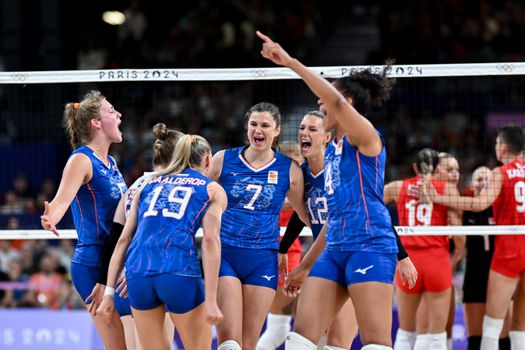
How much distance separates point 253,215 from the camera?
23.2ft

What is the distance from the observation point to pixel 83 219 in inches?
274

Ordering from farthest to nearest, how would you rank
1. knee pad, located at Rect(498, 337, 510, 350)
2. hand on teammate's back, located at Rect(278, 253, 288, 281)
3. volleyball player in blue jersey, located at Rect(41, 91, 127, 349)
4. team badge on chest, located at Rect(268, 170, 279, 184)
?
1. knee pad, located at Rect(498, 337, 510, 350)
2. hand on teammate's back, located at Rect(278, 253, 288, 281)
3. team badge on chest, located at Rect(268, 170, 279, 184)
4. volleyball player in blue jersey, located at Rect(41, 91, 127, 349)

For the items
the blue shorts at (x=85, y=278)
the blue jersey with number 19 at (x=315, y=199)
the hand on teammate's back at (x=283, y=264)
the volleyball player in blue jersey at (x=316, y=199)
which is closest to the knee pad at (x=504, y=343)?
the volleyball player in blue jersey at (x=316, y=199)


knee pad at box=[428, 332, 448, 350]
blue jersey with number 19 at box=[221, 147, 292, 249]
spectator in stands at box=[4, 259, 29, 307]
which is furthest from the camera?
spectator in stands at box=[4, 259, 29, 307]

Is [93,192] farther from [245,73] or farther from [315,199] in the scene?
[245,73]

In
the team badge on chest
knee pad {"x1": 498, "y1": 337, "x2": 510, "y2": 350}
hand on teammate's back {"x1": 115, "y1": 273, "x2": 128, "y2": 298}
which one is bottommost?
knee pad {"x1": 498, "y1": 337, "x2": 510, "y2": 350}

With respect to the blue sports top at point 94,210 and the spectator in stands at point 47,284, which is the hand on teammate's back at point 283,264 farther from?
the spectator in stands at point 47,284

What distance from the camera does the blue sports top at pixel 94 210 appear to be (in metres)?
6.90

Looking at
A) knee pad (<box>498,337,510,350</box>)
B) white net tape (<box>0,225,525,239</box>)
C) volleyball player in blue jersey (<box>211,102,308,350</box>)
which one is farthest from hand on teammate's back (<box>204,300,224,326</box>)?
knee pad (<box>498,337,510,350</box>)

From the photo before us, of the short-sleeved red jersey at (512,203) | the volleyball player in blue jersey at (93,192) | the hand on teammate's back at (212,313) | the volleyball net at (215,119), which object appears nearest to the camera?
the hand on teammate's back at (212,313)

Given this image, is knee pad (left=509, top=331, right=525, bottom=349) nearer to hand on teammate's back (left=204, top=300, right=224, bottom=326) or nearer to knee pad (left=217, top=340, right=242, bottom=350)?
knee pad (left=217, top=340, right=242, bottom=350)

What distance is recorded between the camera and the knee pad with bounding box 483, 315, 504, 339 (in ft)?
29.1

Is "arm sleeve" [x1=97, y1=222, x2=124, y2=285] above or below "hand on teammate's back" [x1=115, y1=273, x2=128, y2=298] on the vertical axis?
above

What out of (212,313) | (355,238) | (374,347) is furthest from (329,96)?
(374,347)
